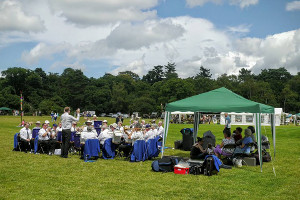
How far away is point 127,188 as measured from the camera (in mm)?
7145

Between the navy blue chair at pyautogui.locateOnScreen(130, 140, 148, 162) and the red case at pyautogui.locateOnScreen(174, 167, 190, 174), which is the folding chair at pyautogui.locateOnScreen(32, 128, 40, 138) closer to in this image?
the navy blue chair at pyautogui.locateOnScreen(130, 140, 148, 162)

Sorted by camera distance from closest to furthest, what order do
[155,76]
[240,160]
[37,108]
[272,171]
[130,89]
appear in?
[272,171] → [240,160] → [37,108] → [130,89] → [155,76]

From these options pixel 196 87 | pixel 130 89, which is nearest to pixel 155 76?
pixel 130 89

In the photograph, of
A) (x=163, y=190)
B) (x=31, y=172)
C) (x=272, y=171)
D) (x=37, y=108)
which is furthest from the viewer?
(x=37, y=108)

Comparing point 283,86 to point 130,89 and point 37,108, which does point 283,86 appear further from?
point 37,108

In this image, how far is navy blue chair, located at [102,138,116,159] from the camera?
11425 mm

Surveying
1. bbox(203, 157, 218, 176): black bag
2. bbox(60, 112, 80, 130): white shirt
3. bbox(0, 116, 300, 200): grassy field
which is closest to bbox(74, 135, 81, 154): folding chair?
bbox(60, 112, 80, 130): white shirt

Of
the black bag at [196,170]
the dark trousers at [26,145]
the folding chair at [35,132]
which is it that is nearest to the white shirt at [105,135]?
the folding chair at [35,132]

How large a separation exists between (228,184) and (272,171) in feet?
8.87

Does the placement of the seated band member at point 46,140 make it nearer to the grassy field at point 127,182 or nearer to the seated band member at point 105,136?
the grassy field at point 127,182

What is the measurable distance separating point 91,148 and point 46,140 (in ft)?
8.57

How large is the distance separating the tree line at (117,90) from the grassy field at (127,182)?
58751 millimetres

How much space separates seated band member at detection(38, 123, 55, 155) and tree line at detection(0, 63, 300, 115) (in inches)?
2219

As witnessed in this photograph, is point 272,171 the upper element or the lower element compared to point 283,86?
lower
